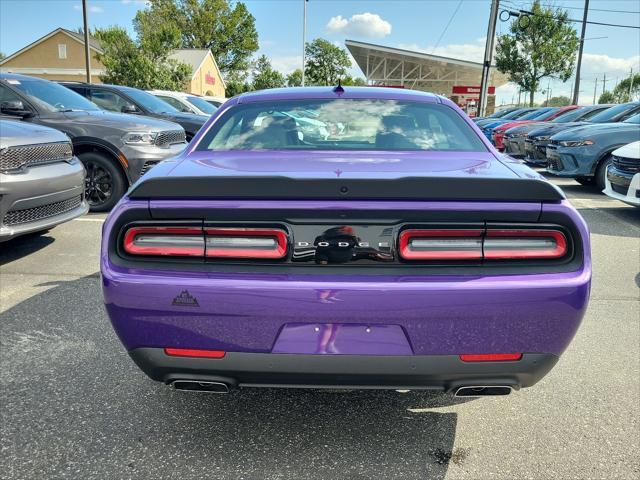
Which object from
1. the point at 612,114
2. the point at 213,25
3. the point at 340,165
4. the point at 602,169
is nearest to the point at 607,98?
the point at 213,25

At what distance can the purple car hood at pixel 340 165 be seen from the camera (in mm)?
2035

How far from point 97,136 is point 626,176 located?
6660 mm

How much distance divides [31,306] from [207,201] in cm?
265

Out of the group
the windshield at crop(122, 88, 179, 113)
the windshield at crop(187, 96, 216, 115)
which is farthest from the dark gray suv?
the windshield at crop(187, 96, 216, 115)

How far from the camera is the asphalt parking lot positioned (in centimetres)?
216

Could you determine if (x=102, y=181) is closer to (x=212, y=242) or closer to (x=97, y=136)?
(x=97, y=136)

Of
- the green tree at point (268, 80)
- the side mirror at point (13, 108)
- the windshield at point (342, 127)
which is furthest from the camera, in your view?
the green tree at point (268, 80)

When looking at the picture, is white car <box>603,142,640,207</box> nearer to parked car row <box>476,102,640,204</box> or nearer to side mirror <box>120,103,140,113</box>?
parked car row <box>476,102,640,204</box>

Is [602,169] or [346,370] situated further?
[602,169]

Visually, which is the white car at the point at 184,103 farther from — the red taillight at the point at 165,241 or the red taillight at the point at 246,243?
the red taillight at the point at 246,243

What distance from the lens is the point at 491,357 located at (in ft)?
6.42

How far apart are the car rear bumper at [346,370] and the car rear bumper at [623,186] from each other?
547 centimetres

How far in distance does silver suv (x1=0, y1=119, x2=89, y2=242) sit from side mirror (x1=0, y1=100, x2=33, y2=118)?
1590 mm

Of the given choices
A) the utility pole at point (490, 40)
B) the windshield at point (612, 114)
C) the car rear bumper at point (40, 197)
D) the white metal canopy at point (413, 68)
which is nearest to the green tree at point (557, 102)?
the white metal canopy at point (413, 68)
